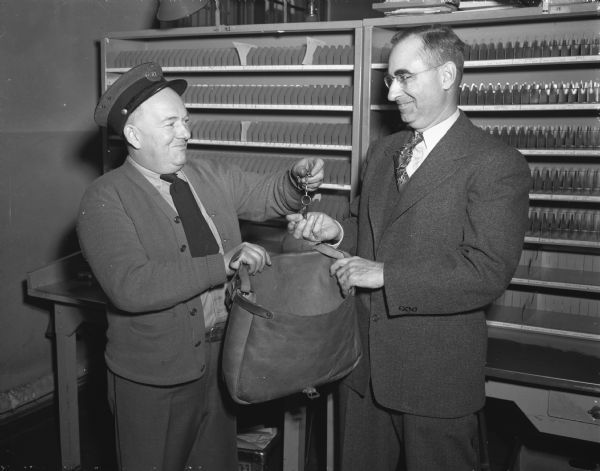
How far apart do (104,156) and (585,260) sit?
10.2 ft

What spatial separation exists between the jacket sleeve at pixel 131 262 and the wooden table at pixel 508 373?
1.31 metres

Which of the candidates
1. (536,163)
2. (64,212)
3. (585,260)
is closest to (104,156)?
(64,212)

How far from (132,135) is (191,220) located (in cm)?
35

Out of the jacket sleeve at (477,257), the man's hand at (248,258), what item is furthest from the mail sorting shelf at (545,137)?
the man's hand at (248,258)

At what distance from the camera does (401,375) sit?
7.22 feet

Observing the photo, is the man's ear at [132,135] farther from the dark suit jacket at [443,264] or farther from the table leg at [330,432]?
the table leg at [330,432]

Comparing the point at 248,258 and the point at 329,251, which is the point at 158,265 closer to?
the point at 248,258

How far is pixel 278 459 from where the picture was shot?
3875 millimetres

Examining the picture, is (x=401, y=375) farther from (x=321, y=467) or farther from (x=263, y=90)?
(x=263, y=90)

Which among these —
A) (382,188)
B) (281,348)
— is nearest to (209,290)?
(281,348)

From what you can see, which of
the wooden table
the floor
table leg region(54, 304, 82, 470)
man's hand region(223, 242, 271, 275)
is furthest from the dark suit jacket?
table leg region(54, 304, 82, 470)

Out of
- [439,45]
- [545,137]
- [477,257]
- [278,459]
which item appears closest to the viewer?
[477,257]

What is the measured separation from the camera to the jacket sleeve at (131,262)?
2070 millimetres

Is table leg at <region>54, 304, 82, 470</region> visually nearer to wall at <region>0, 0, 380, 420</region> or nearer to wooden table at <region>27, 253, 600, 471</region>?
wooden table at <region>27, 253, 600, 471</region>
